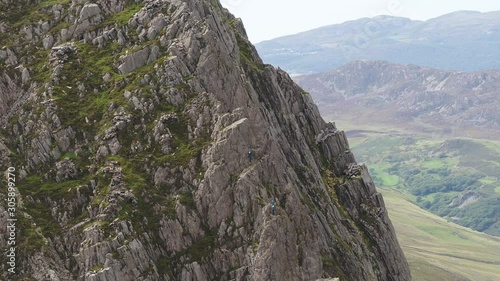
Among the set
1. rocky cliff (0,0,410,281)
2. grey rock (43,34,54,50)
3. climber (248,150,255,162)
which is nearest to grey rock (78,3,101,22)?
rocky cliff (0,0,410,281)

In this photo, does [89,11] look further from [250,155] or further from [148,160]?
[250,155]

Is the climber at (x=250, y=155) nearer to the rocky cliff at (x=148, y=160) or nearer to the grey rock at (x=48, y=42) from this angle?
the rocky cliff at (x=148, y=160)

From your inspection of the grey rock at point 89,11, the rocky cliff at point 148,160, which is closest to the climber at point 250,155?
the rocky cliff at point 148,160

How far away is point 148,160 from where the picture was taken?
62406mm

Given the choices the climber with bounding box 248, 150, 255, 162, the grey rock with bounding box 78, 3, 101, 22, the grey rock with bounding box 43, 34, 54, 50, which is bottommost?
the climber with bounding box 248, 150, 255, 162

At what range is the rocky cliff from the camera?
55.9 metres

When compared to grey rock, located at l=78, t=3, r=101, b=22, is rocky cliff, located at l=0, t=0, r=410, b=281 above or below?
below

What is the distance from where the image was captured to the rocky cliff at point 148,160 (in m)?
55.9

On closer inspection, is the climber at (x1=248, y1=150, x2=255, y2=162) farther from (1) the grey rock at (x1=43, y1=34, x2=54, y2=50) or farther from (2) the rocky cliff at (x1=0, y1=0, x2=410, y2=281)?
(1) the grey rock at (x1=43, y1=34, x2=54, y2=50)

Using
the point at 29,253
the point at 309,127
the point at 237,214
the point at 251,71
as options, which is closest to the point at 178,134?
the point at 237,214

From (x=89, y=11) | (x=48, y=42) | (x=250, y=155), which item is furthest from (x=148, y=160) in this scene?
(x=89, y=11)

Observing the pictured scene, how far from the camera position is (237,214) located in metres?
59.7

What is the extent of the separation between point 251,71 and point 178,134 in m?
29.8

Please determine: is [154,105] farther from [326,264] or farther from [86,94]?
[326,264]
